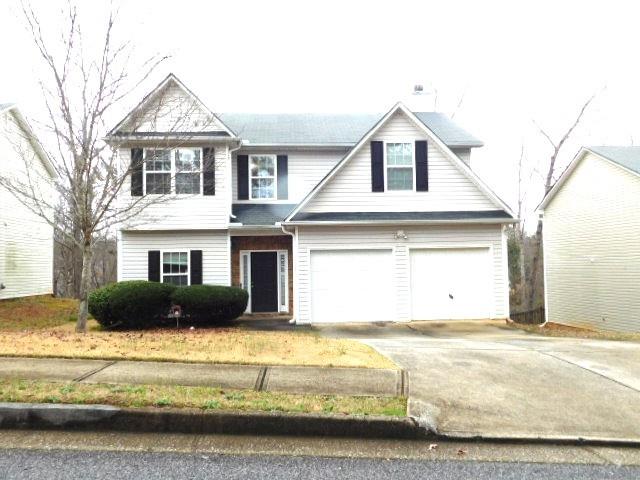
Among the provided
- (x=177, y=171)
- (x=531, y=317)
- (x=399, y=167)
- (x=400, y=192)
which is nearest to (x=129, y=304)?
(x=177, y=171)

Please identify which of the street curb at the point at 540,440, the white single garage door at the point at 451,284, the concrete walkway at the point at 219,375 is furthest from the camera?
the white single garage door at the point at 451,284

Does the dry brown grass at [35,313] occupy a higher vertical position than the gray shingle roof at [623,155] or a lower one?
lower

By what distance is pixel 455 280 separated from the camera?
1380 centimetres

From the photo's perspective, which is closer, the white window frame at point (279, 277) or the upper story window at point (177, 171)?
the upper story window at point (177, 171)

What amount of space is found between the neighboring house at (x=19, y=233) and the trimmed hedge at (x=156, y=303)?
6068 millimetres

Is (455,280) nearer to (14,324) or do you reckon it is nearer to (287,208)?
(287,208)

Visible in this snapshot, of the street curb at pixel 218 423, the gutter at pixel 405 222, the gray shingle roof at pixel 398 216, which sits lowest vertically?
the street curb at pixel 218 423

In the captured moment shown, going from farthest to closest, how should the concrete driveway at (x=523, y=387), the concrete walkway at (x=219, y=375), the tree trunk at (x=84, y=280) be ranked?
1. the tree trunk at (x=84, y=280)
2. the concrete walkway at (x=219, y=375)
3. the concrete driveway at (x=523, y=387)

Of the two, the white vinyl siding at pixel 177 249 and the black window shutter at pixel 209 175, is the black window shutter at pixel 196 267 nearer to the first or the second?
the white vinyl siding at pixel 177 249

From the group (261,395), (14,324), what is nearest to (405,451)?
(261,395)

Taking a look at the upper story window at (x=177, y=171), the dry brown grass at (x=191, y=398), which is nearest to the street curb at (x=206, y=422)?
the dry brown grass at (x=191, y=398)

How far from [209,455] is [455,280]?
1078cm

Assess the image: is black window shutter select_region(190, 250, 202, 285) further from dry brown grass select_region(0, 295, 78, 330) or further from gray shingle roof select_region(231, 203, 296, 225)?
dry brown grass select_region(0, 295, 78, 330)

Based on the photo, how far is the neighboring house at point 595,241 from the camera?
1650 centimetres
